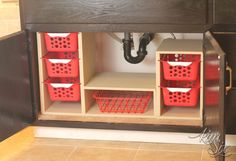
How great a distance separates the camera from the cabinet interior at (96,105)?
2836 millimetres

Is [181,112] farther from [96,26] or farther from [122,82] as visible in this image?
[96,26]

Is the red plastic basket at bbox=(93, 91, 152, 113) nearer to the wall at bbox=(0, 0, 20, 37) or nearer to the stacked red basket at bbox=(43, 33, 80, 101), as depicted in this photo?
the stacked red basket at bbox=(43, 33, 80, 101)

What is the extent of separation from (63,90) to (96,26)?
517mm

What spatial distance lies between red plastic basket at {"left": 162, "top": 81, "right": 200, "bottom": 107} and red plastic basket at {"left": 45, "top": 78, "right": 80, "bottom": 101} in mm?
541

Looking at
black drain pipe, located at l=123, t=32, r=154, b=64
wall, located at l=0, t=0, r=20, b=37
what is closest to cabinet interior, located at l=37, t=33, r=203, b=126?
black drain pipe, located at l=123, t=32, r=154, b=64

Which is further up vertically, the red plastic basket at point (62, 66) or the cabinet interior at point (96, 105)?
the red plastic basket at point (62, 66)

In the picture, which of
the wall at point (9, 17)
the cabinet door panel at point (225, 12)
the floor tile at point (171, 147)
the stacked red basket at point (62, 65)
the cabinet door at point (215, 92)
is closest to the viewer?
the cabinet door at point (215, 92)

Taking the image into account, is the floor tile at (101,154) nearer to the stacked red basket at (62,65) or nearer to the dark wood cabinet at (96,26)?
the dark wood cabinet at (96,26)

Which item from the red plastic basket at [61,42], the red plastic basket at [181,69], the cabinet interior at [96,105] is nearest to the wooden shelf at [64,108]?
the cabinet interior at [96,105]

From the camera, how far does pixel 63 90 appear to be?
3008mm

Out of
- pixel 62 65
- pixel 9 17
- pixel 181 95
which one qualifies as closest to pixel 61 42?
pixel 62 65

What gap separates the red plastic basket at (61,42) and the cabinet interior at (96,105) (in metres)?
0.04

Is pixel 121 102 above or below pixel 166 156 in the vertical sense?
above

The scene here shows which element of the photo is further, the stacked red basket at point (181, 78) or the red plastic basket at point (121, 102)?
the red plastic basket at point (121, 102)
